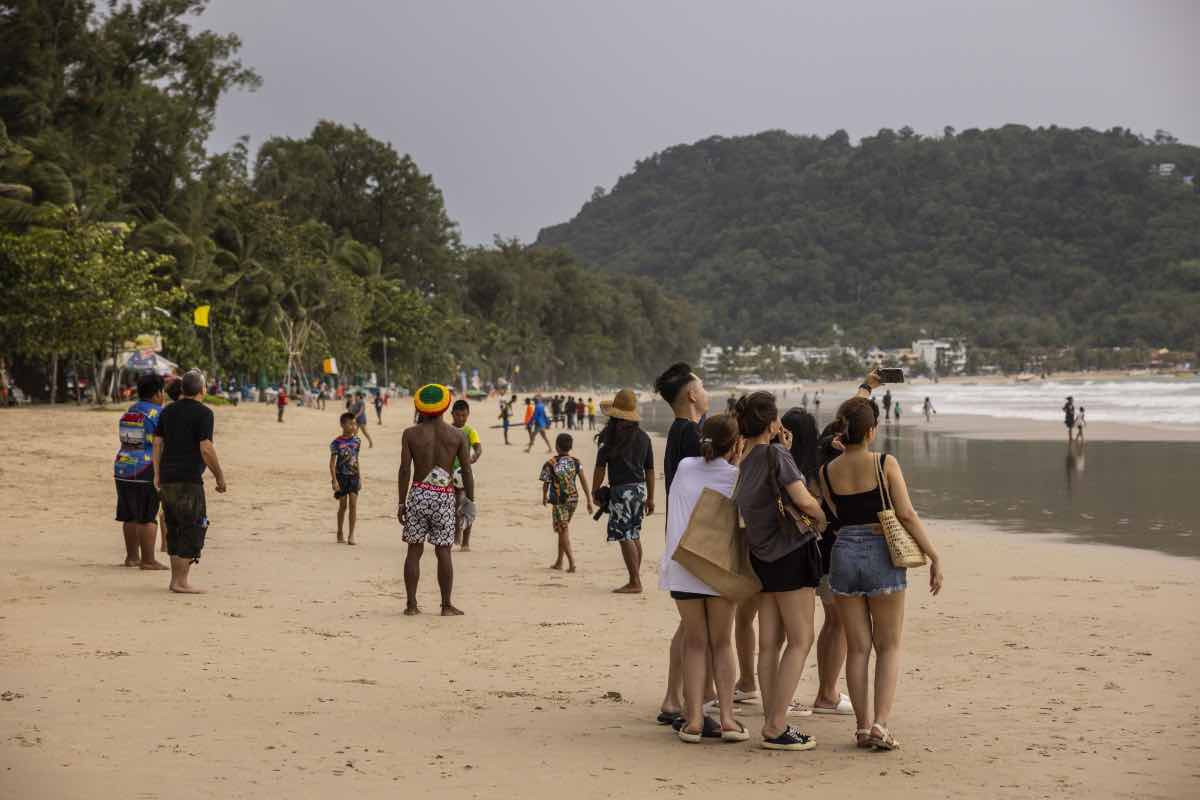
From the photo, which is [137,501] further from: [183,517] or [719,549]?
[719,549]

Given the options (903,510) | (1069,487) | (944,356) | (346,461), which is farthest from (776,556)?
(944,356)

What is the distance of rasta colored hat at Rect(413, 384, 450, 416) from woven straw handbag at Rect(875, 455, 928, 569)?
370cm

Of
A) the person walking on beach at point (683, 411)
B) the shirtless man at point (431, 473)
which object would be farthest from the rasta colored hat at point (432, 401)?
the person walking on beach at point (683, 411)

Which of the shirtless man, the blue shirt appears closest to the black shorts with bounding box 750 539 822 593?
the shirtless man

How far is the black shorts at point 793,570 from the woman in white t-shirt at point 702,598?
0.23 metres

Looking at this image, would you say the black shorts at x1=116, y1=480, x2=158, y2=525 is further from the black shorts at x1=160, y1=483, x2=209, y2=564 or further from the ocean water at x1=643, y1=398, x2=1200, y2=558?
the ocean water at x1=643, y1=398, x2=1200, y2=558

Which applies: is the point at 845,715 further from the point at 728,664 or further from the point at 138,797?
the point at 138,797

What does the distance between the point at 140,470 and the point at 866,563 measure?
21.5 feet

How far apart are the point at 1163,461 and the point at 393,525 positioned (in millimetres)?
19104

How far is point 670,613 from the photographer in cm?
926

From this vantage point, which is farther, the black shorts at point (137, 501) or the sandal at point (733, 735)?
the black shorts at point (137, 501)

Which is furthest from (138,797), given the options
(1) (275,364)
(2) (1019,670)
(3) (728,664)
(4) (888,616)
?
(1) (275,364)

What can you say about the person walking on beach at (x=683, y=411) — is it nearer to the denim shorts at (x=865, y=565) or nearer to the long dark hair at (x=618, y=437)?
the denim shorts at (x=865, y=565)

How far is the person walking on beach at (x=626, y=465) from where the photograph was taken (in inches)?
363
